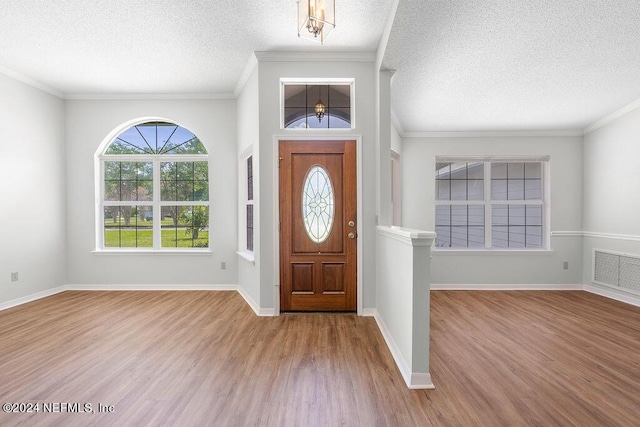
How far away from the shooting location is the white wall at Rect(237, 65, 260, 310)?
12.0 ft

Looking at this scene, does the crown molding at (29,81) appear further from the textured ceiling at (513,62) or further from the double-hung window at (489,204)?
the double-hung window at (489,204)


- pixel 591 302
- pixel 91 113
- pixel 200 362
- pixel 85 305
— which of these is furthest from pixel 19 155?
pixel 591 302

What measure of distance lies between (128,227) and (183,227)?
848 mm

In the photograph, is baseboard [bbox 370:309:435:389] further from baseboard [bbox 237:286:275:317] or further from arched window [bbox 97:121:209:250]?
arched window [bbox 97:121:209:250]

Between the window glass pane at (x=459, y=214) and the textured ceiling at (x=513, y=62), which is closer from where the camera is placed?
the textured ceiling at (x=513, y=62)

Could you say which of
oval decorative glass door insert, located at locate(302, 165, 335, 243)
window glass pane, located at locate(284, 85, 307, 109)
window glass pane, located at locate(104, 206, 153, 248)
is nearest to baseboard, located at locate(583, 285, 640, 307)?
oval decorative glass door insert, located at locate(302, 165, 335, 243)

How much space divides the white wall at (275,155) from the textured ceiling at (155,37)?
0.69ft

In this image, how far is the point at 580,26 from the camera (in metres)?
2.79

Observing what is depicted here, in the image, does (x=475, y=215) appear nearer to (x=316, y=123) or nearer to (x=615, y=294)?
(x=615, y=294)

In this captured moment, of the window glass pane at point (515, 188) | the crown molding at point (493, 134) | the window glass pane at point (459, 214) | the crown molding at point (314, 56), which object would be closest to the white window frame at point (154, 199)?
the crown molding at point (314, 56)

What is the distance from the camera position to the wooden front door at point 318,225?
3629mm

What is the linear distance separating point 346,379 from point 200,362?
115cm

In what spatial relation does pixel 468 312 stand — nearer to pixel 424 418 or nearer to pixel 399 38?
pixel 424 418

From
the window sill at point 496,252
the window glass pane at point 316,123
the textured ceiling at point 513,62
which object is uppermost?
the textured ceiling at point 513,62
